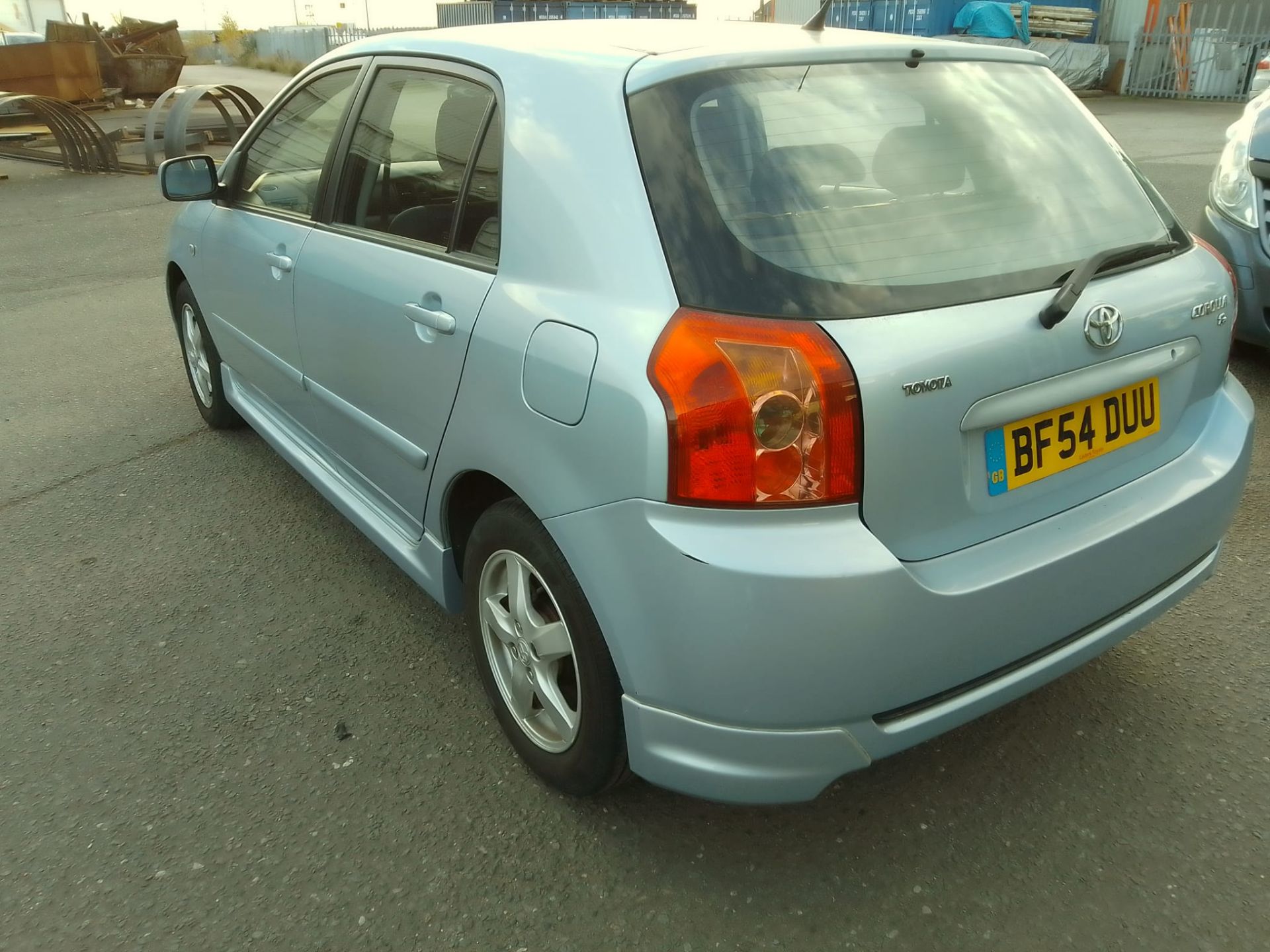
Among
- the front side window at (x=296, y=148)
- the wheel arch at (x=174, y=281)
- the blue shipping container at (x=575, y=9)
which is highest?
the blue shipping container at (x=575, y=9)

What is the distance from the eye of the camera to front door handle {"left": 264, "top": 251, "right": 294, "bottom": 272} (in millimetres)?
3254

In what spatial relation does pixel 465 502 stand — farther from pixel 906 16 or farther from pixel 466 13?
pixel 466 13

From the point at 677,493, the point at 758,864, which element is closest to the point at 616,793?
the point at 758,864

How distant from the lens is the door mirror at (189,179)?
3771 mm

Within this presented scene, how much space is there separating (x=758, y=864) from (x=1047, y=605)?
813 mm

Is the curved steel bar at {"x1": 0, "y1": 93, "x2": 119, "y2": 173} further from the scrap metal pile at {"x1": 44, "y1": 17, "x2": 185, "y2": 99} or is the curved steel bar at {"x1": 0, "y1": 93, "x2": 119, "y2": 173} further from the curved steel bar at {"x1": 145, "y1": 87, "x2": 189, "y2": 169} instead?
the scrap metal pile at {"x1": 44, "y1": 17, "x2": 185, "y2": 99}

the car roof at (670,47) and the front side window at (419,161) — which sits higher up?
the car roof at (670,47)

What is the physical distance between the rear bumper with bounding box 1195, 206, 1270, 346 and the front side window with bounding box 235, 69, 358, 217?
3852 millimetres

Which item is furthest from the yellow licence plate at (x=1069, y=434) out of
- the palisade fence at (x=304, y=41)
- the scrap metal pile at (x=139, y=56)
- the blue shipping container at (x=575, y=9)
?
the palisade fence at (x=304, y=41)

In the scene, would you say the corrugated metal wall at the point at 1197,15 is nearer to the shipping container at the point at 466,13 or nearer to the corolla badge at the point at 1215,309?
the shipping container at the point at 466,13

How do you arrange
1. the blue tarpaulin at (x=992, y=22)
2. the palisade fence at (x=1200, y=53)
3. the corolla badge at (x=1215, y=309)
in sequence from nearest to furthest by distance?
the corolla badge at (x=1215, y=309)
the palisade fence at (x=1200, y=53)
the blue tarpaulin at (x=992, y=22)

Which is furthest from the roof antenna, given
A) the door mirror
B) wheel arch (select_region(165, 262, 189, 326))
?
wheel arch (select_region(165, 262, 189, 326))

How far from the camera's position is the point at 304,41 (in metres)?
53.9

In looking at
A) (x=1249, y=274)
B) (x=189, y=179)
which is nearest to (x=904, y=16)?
(x=1249, y=274)
